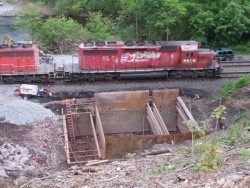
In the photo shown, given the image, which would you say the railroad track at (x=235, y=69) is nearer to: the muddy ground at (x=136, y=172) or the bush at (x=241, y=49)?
the bush at (x=241, y=49)

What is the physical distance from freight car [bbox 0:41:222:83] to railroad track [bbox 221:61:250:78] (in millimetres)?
842

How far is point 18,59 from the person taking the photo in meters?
27.5

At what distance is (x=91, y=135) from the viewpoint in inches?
918

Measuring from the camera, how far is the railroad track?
2889cm

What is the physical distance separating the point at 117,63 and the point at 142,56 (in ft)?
5.84

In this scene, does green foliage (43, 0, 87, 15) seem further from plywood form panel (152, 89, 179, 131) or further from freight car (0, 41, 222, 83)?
plywood form panel (152, 89, 179, 131)

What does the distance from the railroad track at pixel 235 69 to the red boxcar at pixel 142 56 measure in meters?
1.54

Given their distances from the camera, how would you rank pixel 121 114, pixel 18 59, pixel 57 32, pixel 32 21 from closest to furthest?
pixel 121 114, pixel 18 59, pixel 57 32, pixel 32 21

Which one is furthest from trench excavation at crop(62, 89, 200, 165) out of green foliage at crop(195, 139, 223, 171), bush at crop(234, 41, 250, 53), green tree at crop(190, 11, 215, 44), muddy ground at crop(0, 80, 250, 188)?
bush at crop(234, 41, 250, 53)

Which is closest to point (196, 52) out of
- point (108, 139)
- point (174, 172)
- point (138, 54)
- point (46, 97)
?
point (138, 54)

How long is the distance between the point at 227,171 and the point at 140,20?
29.4 metres

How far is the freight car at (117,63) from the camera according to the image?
27453 millimetres

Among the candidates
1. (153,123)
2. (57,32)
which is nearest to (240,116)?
(153,123)

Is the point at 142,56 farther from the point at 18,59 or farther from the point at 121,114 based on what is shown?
the point at 18,59
